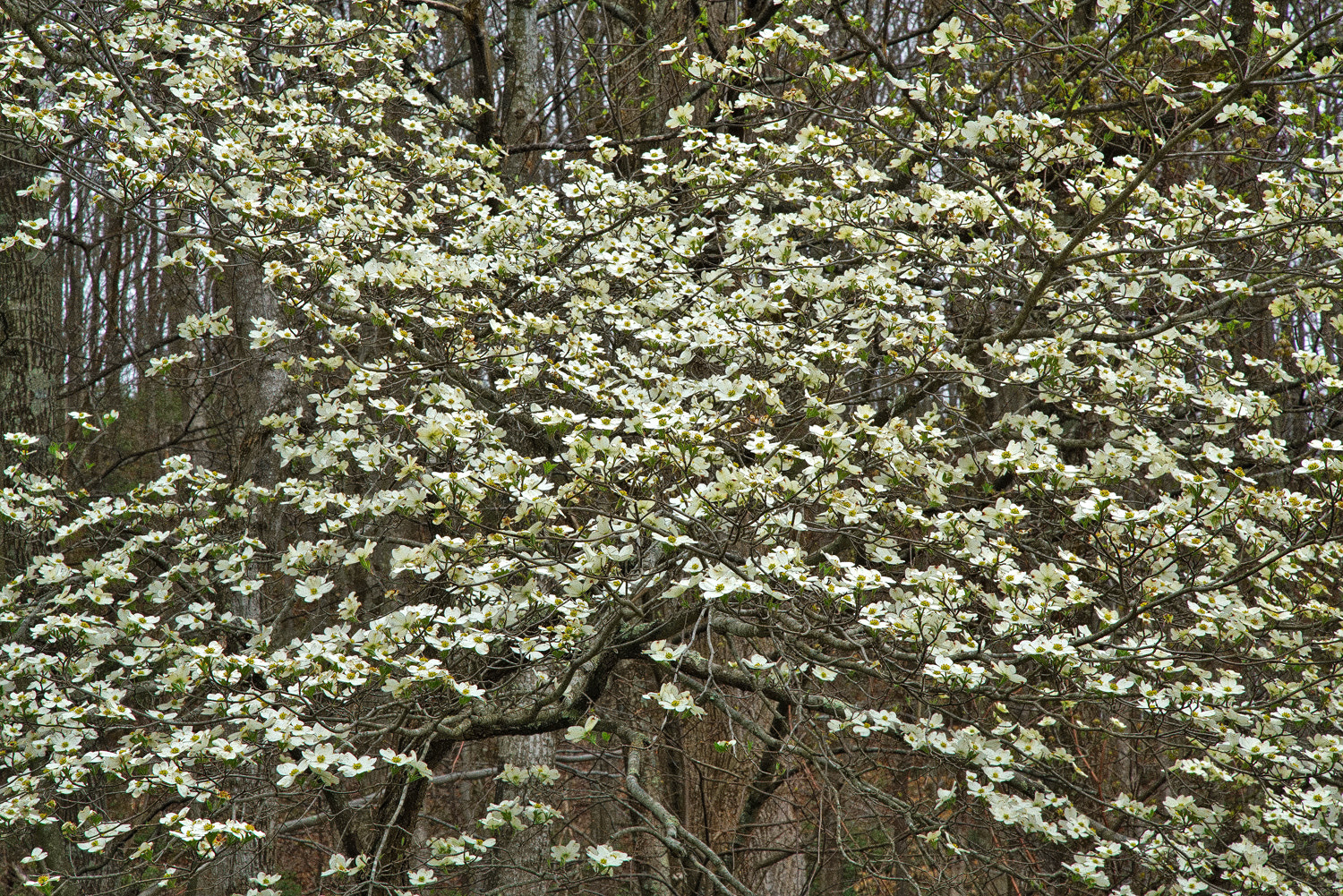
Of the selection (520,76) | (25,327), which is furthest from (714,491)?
(25,327)

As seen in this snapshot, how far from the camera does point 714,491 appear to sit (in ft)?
10.4

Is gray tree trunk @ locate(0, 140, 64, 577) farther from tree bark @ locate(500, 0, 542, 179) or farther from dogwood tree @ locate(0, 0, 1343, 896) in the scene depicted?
tree bark @ locate(500, 0, 542, 179)

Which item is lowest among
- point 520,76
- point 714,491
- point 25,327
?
point 714,491

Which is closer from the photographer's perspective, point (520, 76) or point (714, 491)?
point (714, 491)

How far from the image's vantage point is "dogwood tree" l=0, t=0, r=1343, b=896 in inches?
130

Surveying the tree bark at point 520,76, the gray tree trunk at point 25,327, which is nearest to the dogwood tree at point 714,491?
the gray tree trunk at point 25,327

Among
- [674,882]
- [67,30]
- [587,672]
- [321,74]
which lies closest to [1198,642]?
A: [587,672]

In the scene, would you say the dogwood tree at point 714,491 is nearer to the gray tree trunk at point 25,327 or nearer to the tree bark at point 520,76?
the gray tree trunk at point 25,327

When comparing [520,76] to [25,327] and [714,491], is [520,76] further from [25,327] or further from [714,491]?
[714,491]

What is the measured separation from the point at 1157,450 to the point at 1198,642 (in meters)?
0.85

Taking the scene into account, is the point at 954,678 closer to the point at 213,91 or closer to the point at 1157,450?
the point at 1157,450

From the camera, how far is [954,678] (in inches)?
122

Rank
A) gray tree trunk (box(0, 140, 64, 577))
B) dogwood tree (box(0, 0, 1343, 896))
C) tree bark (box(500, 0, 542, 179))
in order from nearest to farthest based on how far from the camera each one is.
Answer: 1. dogwood tree (box(0, 0, 1343, 896))
2. gray tree trunk (box(0, 140, 64, 577))
3. tree bark (box(500, 0, 542, 179))

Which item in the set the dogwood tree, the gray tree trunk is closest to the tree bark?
the dogwood tree
